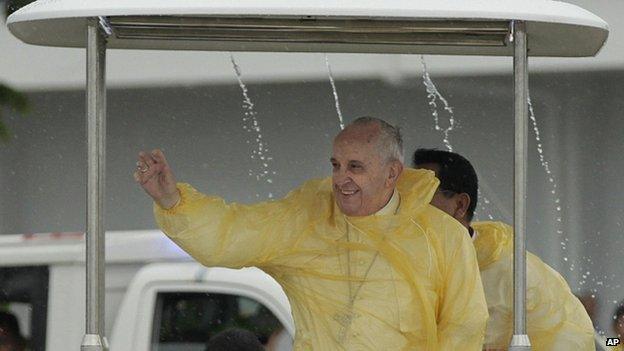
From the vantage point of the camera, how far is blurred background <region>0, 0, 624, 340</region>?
29.8 ft

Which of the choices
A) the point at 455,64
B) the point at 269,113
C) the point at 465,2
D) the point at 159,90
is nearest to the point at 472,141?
the point at 455,64

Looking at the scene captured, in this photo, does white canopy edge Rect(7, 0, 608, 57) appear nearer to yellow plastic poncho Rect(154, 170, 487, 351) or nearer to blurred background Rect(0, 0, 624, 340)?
yellow plastic poncho Rect(154, 170, 487, 351)

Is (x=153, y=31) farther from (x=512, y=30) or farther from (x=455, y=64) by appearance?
(x=455, y=64)

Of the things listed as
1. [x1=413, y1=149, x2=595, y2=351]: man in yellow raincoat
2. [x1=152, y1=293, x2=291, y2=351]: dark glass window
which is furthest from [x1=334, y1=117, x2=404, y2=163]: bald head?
[x1=152, y1=293, x2=291, y2=351]: dark glass window

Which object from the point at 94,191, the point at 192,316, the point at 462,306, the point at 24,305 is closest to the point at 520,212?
the point at 462,306

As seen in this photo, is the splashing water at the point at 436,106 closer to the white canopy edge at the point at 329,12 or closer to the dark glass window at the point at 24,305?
the dark glass window at the point at 24,305

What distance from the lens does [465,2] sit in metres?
4.00

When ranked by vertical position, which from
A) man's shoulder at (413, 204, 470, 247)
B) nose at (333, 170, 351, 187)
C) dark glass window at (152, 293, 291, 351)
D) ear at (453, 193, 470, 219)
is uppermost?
nose at (333, 170, 351, 187)

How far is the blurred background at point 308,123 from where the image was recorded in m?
9.09

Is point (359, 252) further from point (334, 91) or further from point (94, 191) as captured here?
point (334, 91)

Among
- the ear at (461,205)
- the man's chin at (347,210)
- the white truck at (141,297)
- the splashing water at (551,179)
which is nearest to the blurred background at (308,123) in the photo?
the splashing water at (551,179)

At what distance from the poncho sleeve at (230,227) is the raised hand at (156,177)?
0.17 ft

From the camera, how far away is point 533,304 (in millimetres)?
4891

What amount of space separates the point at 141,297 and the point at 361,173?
243 centimetres
